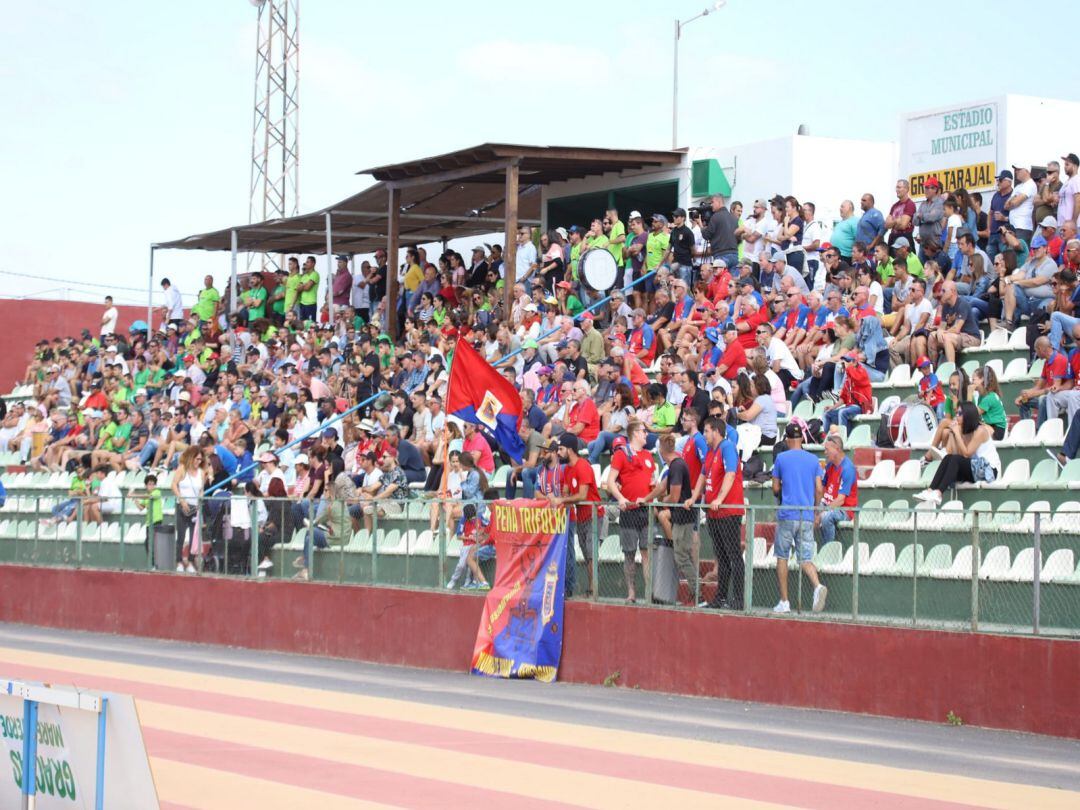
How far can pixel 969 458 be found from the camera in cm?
1564

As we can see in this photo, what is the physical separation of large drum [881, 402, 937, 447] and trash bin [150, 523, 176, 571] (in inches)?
409

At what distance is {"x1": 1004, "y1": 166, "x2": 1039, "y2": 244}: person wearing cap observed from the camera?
2019cm

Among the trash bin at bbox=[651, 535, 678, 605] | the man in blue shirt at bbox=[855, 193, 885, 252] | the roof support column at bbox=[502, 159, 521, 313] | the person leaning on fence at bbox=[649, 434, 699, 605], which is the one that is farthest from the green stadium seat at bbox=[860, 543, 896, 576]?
the roof support column at bbox=[502, 159, 521, 313]

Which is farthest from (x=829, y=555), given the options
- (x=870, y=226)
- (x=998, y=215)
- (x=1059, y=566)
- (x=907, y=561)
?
A: (x=870, y=226)

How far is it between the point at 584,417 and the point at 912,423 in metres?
4.27

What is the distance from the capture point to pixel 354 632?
65.9 ft

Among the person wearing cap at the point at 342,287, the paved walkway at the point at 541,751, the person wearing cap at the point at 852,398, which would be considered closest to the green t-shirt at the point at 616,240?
the person wearing cap at the point at 852,398

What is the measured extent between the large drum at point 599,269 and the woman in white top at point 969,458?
1020 centimetres

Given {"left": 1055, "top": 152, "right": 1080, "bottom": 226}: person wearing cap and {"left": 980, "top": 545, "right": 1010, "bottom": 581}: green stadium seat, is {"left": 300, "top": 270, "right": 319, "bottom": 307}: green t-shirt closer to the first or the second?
{"left": 1055, "top": 152, "right": 1080, "bottom": 226}: person wearing cap

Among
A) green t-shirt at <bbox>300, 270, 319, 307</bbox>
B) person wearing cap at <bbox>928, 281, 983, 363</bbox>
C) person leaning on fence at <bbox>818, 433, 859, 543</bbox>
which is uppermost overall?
green t-shirt at <bbox>300, 270, 319, 307</bbox>

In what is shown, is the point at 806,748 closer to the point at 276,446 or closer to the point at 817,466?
the point at 817,466

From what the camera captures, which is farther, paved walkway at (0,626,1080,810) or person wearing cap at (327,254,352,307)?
person wearing cap at (327,254,352,307)

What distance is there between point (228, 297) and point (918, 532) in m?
26.0

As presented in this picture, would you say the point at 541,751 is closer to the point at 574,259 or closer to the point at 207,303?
the point at 574,259
